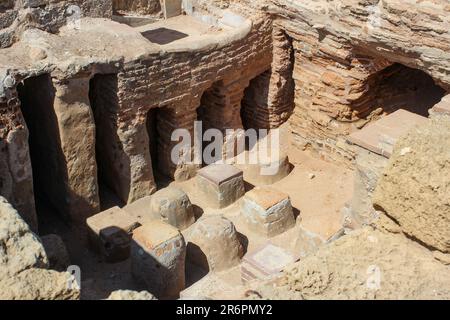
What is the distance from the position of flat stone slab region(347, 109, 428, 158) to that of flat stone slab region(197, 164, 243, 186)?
120 inches

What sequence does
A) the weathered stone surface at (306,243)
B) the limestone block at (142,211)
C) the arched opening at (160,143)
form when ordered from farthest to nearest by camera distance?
the arched opening at (160,143), the limestone block at (142,211), the weathered stone surface at (306,243)

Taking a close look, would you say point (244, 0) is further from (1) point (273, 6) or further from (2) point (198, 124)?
(2) point (198, 124)

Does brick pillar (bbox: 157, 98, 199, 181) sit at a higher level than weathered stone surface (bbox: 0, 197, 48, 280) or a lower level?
lower

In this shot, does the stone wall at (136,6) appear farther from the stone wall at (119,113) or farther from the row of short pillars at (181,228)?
the row of short pillars at (181,228)

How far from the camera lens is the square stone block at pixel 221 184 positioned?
9.95 metres

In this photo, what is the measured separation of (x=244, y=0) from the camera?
10906 mm

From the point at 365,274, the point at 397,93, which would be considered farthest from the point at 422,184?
the point at 397,93

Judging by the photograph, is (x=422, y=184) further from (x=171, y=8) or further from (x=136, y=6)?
(x=136, y=6)

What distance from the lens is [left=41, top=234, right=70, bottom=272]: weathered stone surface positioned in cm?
809

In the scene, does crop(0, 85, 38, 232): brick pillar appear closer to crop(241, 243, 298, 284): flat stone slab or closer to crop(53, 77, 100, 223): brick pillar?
crop(53, 77, 100, 223): brick pillar

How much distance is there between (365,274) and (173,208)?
19.3 feet

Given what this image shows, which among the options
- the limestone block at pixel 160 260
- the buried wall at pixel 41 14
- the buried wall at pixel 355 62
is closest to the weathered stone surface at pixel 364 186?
the limestone block at pixel 160 260

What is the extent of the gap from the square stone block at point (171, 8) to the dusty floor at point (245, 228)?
3.38m

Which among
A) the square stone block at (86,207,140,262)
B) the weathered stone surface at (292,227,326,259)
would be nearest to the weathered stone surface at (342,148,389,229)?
the weathered stone surface at (292,227,326,259)
